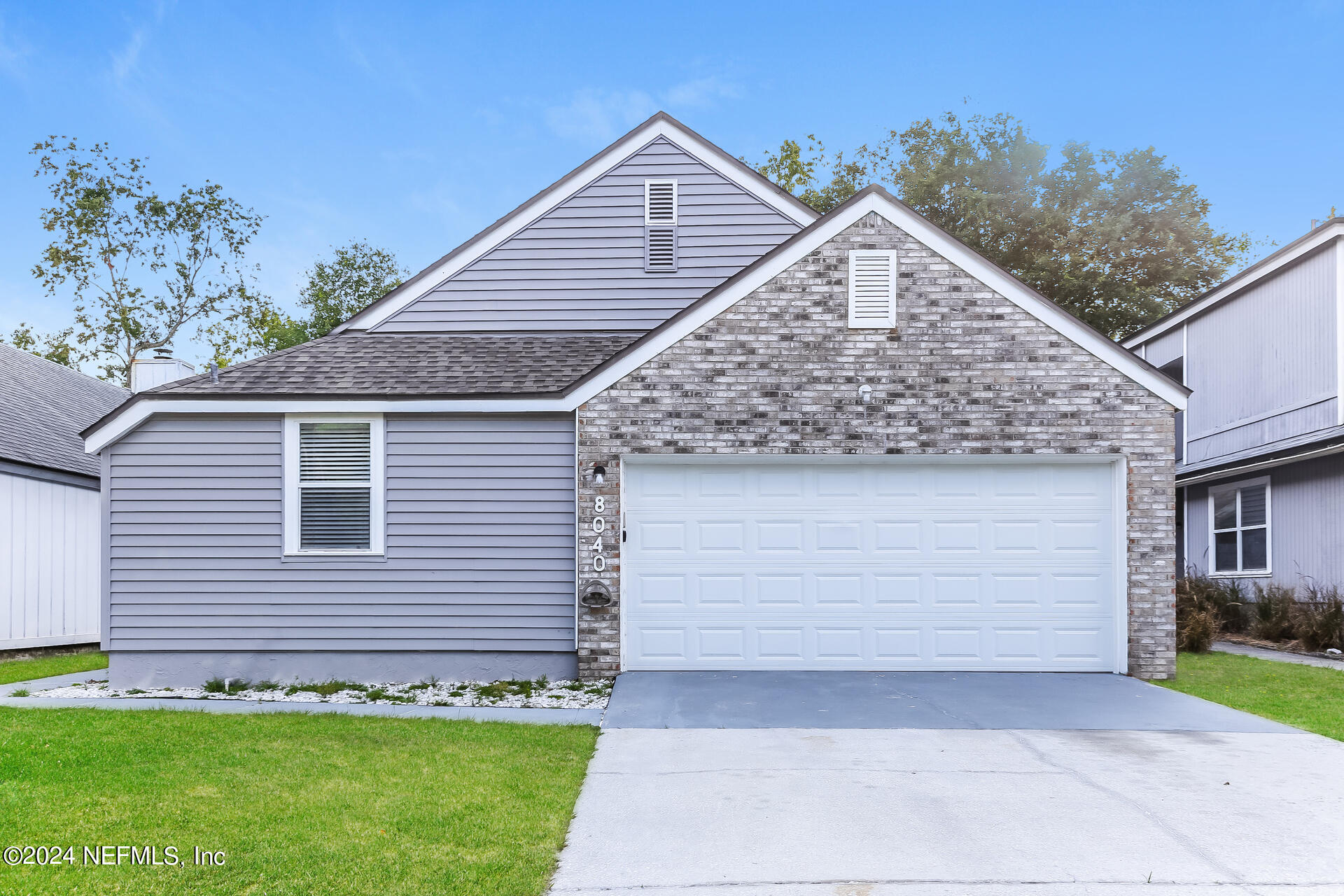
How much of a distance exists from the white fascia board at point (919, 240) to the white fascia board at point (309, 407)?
1.60 feet

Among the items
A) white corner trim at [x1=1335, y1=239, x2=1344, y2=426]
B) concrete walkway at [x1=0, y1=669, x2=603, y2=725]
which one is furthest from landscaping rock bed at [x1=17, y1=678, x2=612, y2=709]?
white corner trim at [x1=1335, y1=239, x2=1344, y2=426]

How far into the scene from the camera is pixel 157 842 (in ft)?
14.1

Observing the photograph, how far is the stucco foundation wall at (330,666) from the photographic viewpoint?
9.27 m

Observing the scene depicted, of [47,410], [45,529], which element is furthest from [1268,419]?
[47,410]

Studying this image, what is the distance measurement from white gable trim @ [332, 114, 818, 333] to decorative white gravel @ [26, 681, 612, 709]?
4.78m

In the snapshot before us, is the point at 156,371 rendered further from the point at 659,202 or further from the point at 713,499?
the point at 713,499

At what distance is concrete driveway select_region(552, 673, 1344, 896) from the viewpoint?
4.09 meters

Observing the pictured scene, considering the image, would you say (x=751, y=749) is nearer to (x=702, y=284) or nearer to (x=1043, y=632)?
(x=1043, y=632)

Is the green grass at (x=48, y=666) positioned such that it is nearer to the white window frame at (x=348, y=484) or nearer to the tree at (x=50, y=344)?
the white window frame at (x=348, y=484)

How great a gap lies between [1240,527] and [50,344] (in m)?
35.6

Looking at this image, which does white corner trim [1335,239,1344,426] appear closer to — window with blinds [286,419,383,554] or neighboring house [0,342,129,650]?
window with blinds [286,419,383,554]

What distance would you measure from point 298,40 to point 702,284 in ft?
54.8

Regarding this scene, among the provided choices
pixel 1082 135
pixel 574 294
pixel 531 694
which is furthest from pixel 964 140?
pixel 531 694

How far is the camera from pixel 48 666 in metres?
11.5
